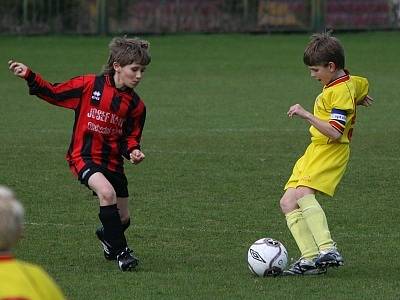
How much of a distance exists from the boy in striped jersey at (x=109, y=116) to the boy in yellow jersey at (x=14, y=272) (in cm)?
405

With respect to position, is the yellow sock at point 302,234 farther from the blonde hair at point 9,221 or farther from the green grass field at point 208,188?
the blonde hair at point 9,221

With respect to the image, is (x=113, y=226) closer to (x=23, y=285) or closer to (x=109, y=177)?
(x=109, y=177)

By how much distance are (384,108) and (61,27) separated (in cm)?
1243

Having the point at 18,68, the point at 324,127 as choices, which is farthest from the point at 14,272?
the point at 18,68

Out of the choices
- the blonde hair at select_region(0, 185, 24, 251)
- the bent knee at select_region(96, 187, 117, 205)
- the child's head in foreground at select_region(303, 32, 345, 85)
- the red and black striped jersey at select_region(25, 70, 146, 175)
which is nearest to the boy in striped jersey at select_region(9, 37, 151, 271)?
the red and black striped jersey at select_region(25, 70, 146, 175)

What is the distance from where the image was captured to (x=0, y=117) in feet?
59.9

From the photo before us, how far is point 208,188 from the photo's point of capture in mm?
12070

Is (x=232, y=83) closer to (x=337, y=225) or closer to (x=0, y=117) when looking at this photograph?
(x=0, y=117)

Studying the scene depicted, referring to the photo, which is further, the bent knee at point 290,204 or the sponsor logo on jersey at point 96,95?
the sponsor logo on jersey at point 96,95

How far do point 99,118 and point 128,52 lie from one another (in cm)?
50

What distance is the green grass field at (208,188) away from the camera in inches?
312

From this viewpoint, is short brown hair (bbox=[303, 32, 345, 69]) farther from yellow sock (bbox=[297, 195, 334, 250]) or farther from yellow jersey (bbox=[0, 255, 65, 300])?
yellow jersey (bbox=[0, 255, 65, 300])

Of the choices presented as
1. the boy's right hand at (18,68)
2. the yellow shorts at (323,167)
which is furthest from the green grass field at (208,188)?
the boy's right hand at (18,68)

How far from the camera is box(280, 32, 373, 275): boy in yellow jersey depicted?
26.4 ft
